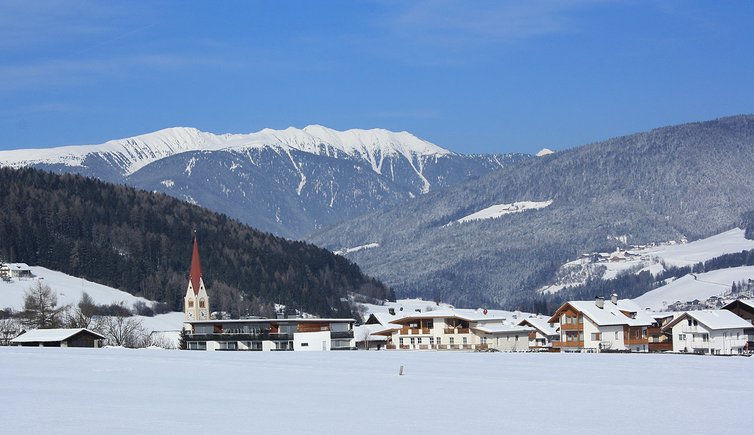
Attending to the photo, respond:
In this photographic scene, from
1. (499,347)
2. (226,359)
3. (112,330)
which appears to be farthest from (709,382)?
(112,330)

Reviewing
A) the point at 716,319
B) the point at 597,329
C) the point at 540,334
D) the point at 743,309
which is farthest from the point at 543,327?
the point at 716,319

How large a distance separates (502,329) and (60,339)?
4766 cm

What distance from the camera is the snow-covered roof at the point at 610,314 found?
129750 mm

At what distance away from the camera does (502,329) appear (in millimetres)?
142500

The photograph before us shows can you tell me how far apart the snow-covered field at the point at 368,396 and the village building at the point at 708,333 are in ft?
107

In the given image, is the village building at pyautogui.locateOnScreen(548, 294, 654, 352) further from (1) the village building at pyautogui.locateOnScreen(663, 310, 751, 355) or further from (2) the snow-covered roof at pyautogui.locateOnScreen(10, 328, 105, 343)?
(2) the snow-covered roof at pyautogui.locateOnScreen(10, 328, 105, 343)

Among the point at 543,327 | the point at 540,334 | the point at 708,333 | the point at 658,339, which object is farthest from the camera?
the point at 543,327

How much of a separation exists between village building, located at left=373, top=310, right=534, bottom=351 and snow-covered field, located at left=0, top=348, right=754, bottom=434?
1819 inches

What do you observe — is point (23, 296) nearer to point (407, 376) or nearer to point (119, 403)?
point (407, 376)

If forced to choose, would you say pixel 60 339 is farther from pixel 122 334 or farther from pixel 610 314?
pixel 610 314

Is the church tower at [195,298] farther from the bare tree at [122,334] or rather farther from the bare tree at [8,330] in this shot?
the bare tree at [8,330]

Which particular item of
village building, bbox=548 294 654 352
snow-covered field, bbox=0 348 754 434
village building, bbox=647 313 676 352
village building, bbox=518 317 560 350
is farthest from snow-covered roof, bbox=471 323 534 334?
snow-covered field, bbox=0 348 754 434

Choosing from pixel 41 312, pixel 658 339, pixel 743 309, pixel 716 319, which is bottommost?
pixel 658 339

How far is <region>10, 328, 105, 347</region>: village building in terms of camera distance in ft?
417
